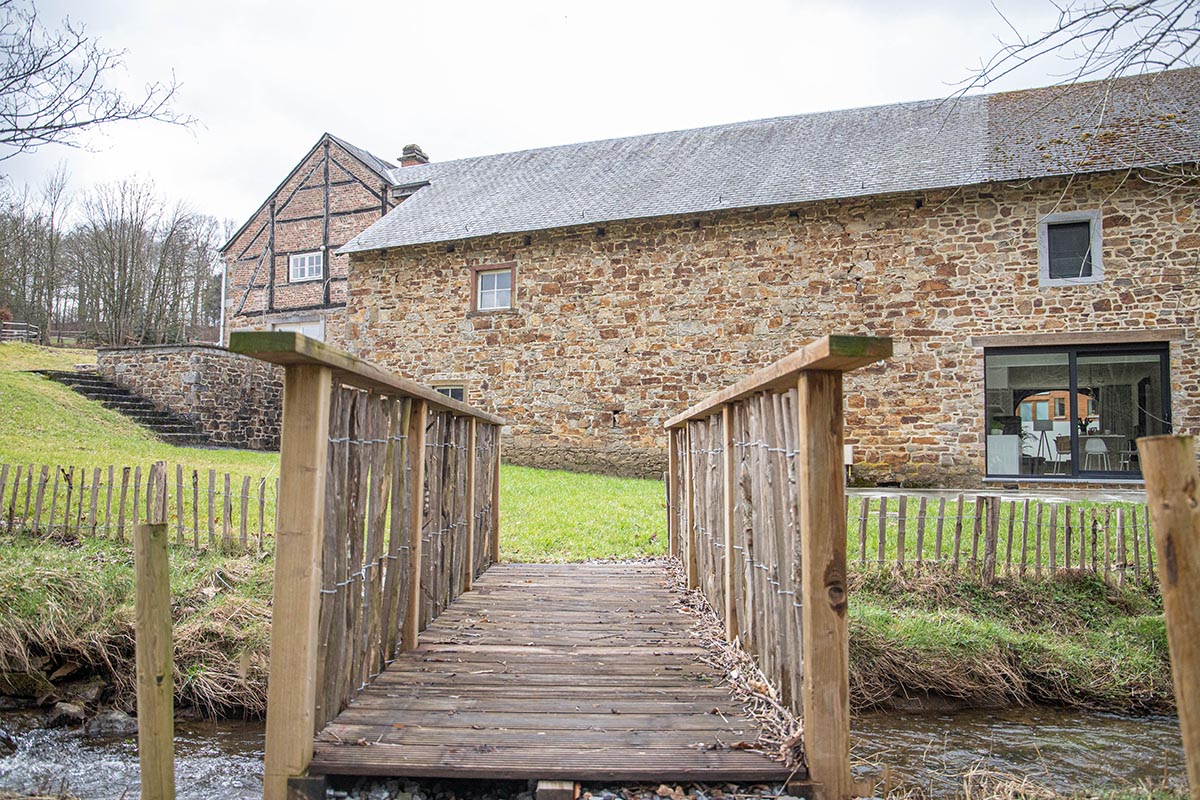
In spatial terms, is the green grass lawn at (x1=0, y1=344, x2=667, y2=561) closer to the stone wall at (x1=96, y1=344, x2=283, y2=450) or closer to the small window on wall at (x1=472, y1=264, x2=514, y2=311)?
the stone wall at (x1=96, y1=344, x2=283, y2=450)

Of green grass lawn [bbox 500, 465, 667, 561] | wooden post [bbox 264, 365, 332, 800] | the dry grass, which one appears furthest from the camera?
green grass lawn [bbox 500, 465, 667, 561]

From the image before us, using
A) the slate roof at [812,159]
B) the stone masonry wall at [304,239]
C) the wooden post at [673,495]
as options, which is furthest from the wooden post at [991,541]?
the stone masonry wall at [304,239]

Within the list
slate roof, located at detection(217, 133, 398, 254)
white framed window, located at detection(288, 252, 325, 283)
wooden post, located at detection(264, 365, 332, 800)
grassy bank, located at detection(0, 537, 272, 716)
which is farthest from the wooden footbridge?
white framed window, located at detection(288, 252, 325, 283)

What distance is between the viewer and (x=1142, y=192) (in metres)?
12.0

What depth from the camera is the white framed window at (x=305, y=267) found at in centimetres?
2202

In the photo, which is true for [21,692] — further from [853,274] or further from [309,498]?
[853,274]

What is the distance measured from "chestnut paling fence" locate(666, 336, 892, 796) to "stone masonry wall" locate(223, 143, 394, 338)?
19.0m

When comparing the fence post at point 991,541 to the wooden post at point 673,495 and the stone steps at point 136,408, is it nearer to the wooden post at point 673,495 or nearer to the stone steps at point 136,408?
the wooden post at point 673,495

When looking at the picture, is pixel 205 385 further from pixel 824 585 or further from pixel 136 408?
pixel 824 585

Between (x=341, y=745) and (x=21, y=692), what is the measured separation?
11.6 ft

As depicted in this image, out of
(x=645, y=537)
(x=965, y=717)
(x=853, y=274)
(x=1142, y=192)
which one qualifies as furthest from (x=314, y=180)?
(x=965, y=717)

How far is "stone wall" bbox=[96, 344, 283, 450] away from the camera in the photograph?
52.1 feet

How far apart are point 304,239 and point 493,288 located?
9.31 m

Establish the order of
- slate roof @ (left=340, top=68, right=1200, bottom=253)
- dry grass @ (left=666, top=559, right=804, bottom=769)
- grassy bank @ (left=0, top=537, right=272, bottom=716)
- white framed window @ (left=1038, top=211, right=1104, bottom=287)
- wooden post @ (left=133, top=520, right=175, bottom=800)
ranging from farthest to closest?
1. slate roof @ (left=340, top=68, right=1200, bottom=253)
2. white framed window @ (left=1038, top=211, right=1104, bottom=287)
3. grassy bank @ (left=0, top=537, right=272, bottom=716)
4. dry grass @ (left=666, top=559, right=804, bottom=769)
5. wooden post @ (left=133, top=520, right=175, bottom=800)
